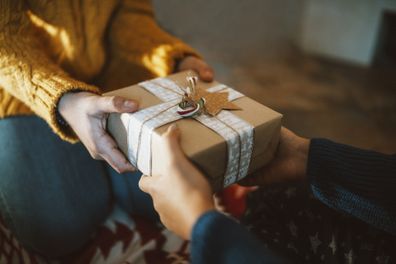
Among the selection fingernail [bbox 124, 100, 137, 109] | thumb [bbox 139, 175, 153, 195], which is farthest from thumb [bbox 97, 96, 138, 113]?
thumb [bbox 139, 175, 153, 195]

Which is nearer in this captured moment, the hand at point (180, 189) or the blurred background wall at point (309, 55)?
the hand at point (180, 189)

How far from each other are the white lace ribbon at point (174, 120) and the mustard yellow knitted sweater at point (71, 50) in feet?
Answer: 0.50

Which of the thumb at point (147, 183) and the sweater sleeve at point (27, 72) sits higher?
the sweater sleeve at point (27, 72)

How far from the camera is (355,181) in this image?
0.66 meters

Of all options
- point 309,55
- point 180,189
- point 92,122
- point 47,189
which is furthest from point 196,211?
point 309,55

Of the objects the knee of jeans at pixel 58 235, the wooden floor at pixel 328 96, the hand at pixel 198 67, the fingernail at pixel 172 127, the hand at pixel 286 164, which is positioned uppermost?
the fingernail at pixel 172 127

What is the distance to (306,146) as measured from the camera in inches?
30.1

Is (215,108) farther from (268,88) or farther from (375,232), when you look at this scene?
(268,88)

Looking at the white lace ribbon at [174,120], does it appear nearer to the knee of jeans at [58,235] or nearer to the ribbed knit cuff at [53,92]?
the ribbed knit cuff at [53,92]

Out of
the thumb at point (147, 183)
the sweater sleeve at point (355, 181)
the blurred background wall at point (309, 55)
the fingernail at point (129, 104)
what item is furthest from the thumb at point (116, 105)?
the blurred background wall at point (309, 55)

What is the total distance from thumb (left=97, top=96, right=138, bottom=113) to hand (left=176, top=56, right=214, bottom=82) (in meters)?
0.21

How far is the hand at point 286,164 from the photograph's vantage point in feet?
2.47

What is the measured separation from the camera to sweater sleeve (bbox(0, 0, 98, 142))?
67 cm

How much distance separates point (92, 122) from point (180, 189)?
23 centimetres
